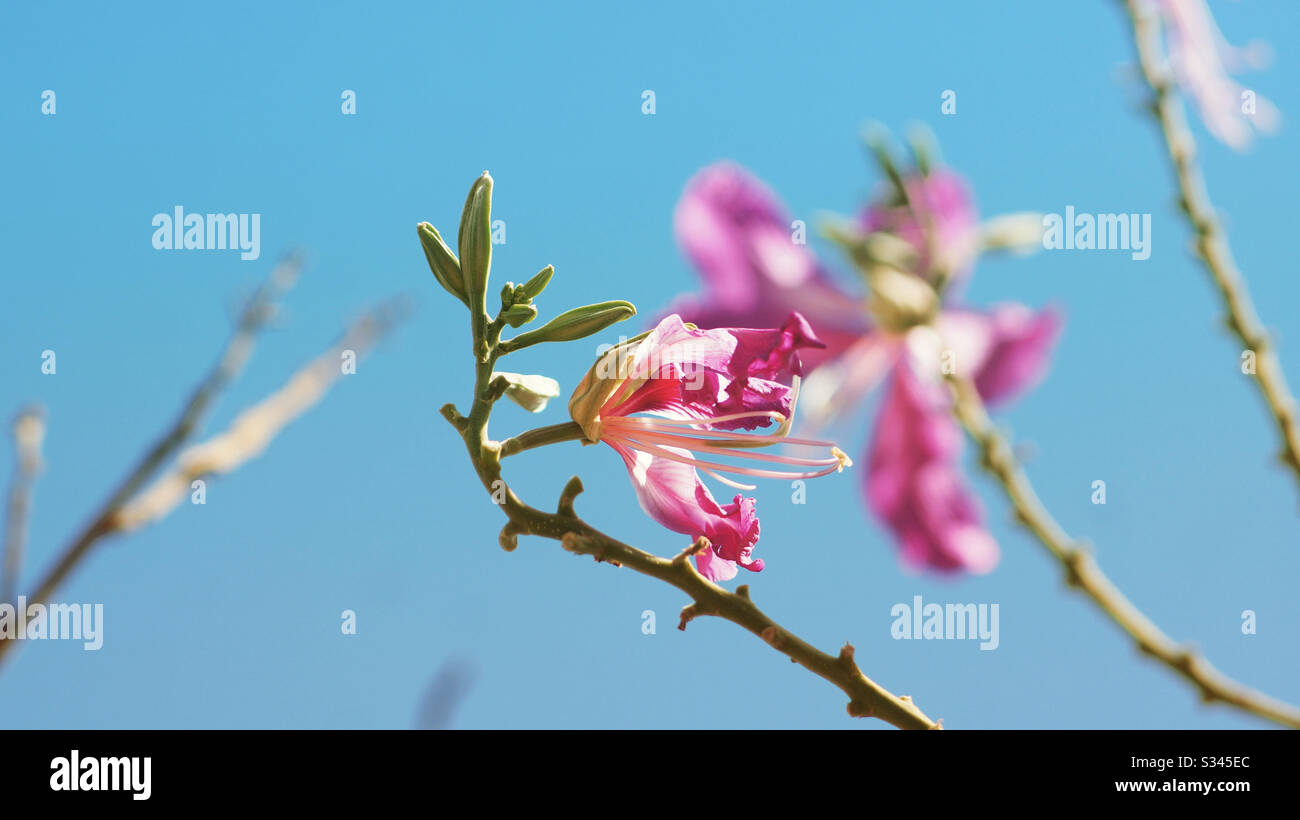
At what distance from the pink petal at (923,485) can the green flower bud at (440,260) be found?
1.35 ft

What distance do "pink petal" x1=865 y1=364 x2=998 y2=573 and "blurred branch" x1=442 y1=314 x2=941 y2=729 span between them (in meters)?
0.22

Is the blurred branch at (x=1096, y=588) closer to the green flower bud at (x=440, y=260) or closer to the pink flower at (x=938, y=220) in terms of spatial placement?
the pink flower at (x=938, y=220)

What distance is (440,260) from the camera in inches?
36.4

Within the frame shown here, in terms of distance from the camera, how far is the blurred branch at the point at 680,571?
87 cm

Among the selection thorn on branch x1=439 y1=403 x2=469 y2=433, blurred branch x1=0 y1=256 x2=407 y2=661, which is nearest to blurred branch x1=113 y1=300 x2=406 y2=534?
blurred branch x1=0 y1=256 x2=407 y2=661

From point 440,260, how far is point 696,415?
291mm

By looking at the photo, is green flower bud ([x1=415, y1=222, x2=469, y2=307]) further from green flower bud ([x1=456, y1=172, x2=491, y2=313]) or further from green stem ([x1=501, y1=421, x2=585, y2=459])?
green stem ([x1=501, y1=421, x2=585, y2=459])

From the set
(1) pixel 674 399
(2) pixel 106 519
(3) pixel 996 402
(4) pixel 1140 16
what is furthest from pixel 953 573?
(2) pixel 106 519

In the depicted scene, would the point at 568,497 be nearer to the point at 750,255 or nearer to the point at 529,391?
the point at 529,391

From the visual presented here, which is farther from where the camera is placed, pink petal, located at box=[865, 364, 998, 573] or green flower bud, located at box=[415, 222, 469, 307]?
green flower bud, located at box=[415, 222, 469, 307]

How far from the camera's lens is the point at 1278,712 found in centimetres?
79

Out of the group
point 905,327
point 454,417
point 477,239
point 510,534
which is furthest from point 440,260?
point 905,327

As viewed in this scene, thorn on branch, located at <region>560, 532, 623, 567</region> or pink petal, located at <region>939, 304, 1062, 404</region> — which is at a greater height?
pink petal, located at <region>939, 304, 1062, 404</region>

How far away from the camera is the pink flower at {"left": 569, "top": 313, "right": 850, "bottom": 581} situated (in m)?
0.92
